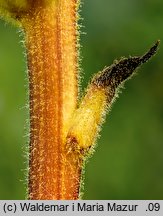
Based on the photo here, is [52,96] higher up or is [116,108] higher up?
[116,108]

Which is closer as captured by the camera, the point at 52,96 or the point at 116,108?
the point at 52,96

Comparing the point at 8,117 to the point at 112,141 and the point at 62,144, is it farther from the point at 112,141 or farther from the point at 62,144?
the point at 62,144

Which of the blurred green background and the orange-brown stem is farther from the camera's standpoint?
the blurred green background

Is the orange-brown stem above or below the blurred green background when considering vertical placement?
below

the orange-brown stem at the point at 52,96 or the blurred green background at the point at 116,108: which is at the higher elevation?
the blurred green background at the point at 116,108

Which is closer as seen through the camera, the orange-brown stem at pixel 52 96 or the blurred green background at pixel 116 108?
the orange-brown stem at pixel 52 96
